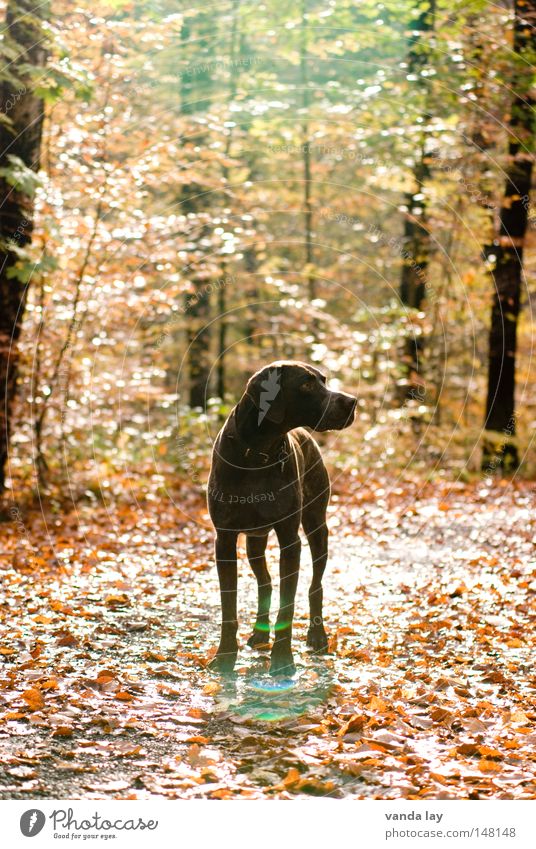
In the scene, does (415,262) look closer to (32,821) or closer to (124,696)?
(124,696)

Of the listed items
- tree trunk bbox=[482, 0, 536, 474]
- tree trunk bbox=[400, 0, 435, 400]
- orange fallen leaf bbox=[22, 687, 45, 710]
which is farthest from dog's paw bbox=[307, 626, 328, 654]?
tree trunk bbox=[400, 0, 435, 400]

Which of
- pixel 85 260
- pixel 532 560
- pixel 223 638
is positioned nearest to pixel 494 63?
pixel 85 260

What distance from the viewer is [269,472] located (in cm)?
574

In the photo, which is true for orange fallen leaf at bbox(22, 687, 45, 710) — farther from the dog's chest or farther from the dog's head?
the dog's head

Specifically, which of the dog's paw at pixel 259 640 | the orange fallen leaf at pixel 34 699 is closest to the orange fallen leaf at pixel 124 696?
the orange fallen leaf at pixel 34 699

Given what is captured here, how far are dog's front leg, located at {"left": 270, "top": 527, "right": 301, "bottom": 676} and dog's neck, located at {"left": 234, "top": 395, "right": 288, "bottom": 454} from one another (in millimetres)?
591

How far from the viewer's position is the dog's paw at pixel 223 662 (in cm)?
594

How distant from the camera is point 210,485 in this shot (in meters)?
5.91

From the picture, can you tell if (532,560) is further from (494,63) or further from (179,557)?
(494,63)

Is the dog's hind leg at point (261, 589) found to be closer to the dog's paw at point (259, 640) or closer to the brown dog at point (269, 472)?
the dog's paw at point (259, 640)

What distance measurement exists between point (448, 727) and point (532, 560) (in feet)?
15.4

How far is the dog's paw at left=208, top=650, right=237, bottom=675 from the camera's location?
5938mm

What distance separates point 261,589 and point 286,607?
3.16ft

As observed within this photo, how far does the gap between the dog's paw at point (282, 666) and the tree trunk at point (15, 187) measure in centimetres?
532
